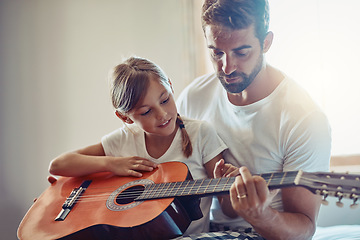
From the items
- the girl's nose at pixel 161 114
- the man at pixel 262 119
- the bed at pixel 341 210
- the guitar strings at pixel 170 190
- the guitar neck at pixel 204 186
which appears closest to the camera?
the guitar neck at pixel 204 186

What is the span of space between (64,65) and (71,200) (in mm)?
1313

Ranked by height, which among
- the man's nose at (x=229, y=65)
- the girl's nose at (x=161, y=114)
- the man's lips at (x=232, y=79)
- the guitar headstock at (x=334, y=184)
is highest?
the man's nose at (x=229, y=65)

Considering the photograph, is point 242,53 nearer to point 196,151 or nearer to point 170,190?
point 196,151

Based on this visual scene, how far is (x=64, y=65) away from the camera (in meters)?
2.48

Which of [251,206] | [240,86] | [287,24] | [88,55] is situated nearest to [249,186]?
[251,206]

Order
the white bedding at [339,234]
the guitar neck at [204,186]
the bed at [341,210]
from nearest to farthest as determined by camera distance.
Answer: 1. the guitar neck at [204,186]
2. the white bedding at [339,234]
3. the bed at [341,210]

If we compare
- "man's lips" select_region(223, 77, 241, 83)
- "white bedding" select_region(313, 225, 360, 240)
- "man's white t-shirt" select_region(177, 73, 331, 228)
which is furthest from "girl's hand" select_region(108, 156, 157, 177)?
"white bedding" select_region(313, 225, 360, 240)

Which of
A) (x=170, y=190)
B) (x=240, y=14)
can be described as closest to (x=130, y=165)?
(x=170, y=190)

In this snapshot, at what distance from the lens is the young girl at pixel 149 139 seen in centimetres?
138

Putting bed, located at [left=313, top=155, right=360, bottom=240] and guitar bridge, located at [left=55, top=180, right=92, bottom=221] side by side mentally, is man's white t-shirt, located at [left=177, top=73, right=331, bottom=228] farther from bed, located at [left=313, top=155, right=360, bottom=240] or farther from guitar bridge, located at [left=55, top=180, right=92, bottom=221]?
bed, located at [left=313, top=155, right=360, bottom=240]

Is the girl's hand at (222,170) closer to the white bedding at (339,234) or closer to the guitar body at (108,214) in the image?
the guitar body at (108,214)

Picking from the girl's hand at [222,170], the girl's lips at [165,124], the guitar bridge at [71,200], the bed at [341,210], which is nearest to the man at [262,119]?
the girl's hand at [222,170]

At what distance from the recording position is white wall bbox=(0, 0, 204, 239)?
2.40 m

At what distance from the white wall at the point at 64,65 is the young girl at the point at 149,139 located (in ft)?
3.00
